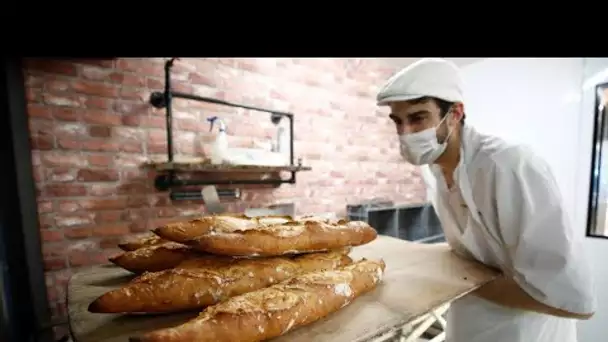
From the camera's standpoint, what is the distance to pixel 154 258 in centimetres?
78

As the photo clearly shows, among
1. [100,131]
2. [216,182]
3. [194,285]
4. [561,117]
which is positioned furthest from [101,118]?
[561,117]

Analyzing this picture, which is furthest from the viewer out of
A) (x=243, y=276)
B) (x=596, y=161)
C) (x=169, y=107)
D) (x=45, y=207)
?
(x=596, y=161)

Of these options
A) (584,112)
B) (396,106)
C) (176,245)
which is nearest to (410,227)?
(584,112)

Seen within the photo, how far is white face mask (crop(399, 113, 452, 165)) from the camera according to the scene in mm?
1128

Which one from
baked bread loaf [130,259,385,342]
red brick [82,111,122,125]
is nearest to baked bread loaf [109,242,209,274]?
baked bread loaf [130,259,385,342]

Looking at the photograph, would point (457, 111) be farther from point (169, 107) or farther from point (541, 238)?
point (169, 107)

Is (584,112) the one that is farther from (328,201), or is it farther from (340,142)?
(328,201)

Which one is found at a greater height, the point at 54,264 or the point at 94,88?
the point at 94,88

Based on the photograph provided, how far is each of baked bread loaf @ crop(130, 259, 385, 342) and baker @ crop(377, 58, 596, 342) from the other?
521 millimetres

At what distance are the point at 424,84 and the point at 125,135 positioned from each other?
1607 mm

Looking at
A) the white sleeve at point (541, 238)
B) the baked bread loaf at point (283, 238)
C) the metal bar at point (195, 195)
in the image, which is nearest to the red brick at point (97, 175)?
the metal bar at point (195, 195)

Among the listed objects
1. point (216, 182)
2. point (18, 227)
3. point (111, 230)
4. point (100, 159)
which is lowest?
point (111, 230)

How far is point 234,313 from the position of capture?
553 millimetres
